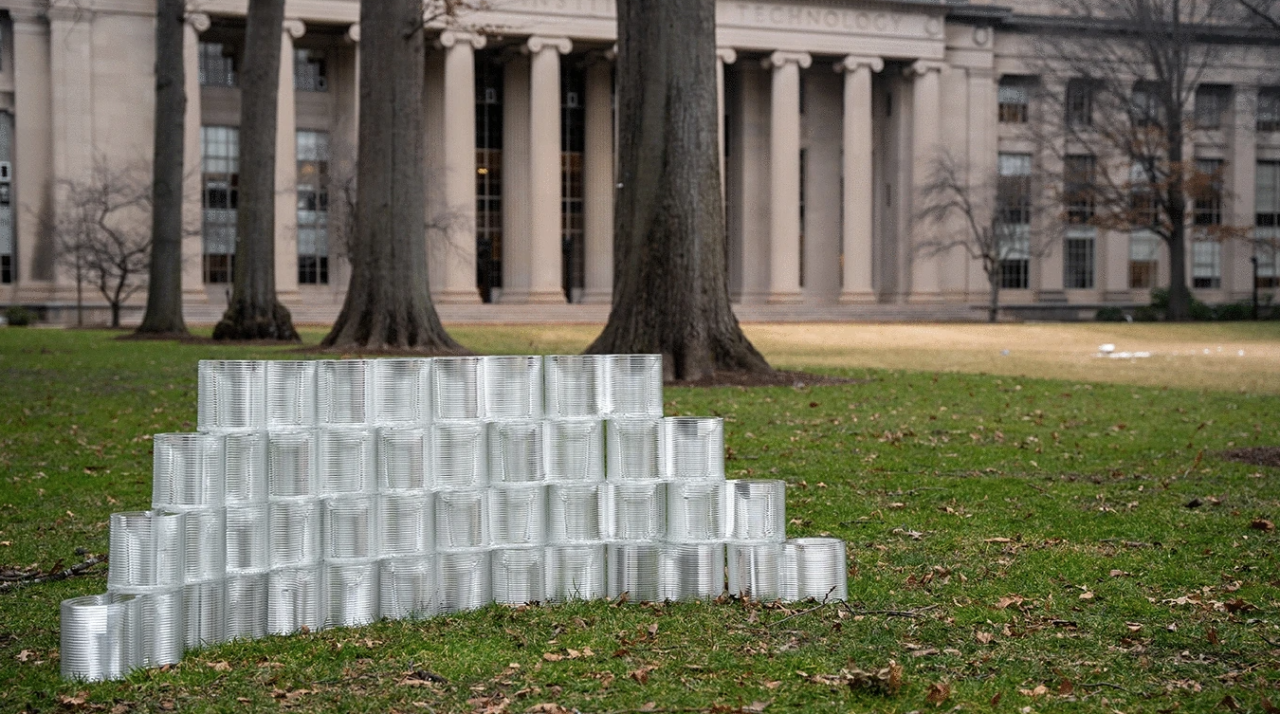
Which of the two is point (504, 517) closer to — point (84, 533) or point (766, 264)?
point (84, 533)

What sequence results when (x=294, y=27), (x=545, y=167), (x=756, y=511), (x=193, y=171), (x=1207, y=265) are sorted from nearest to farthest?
(x=756, y=511), (x=193, y=171), (x=294, y=27), (x=545, y=167), (x=1207, y=265)

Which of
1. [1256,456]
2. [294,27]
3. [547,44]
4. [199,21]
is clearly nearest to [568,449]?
[1256,456]

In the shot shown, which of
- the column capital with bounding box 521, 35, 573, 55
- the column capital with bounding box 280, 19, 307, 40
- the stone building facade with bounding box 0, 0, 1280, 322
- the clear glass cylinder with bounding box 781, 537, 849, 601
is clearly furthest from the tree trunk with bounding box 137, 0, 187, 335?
the clear glass cylinder with bounding box 781, 537, 849, 601

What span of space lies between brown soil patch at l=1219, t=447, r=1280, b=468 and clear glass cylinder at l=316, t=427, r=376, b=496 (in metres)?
8.41

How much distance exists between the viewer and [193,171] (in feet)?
193

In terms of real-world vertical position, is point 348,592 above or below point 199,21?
below

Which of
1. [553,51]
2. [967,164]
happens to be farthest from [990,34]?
[553,51]

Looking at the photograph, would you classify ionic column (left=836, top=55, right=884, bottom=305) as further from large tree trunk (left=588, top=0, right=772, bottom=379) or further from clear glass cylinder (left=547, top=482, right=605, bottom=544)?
clear glass cylinder (left=547, top=482, right=605, bottom=544)

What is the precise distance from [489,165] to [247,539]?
6656 centimetres

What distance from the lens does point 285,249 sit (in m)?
62.4

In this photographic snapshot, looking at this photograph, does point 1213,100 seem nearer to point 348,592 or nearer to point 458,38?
point 458,38

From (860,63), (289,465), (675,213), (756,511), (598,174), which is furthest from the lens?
(860,63)

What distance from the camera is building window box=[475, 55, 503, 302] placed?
234 feet

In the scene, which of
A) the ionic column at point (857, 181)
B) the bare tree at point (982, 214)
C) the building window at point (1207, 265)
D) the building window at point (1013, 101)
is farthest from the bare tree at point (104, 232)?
the building window at point (1207, 265)
